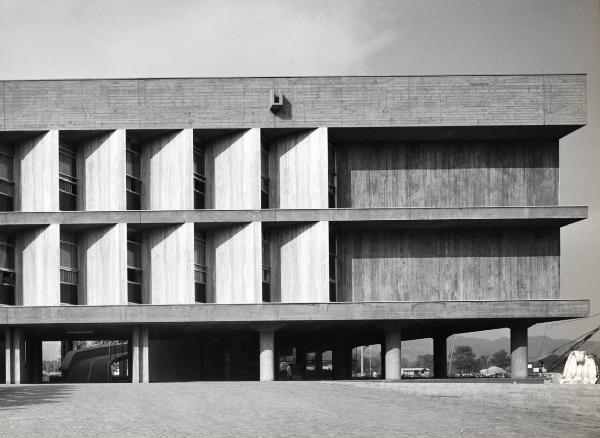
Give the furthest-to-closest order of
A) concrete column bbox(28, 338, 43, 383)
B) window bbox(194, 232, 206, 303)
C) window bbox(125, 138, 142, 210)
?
concrete column bbox(28, 338, 43, 383) < window bbox(125, 138, 142, 210) < window bbox(194, 232, 206, 303)

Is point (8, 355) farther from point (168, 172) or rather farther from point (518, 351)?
point (518, 351)

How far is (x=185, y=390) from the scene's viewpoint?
32000 millimetres

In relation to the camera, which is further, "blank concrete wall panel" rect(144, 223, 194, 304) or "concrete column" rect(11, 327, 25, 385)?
"blank concrete wall panel" rect(144, 223, 194, 304)

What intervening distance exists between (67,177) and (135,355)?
853cm

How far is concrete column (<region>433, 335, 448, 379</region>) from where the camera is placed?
5409 centimetres

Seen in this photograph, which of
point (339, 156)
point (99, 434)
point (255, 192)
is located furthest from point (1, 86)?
point (99, 434)

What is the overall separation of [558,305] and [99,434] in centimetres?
2983

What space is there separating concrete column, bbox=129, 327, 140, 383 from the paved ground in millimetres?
10552

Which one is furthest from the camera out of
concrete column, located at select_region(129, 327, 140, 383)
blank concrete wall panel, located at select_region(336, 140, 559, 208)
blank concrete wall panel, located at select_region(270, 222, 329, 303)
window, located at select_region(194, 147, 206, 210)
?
blank concrete wall panel, located at select_region(336, 140, 559, 208)

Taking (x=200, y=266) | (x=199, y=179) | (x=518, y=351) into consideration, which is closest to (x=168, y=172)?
(x=199, y=179)

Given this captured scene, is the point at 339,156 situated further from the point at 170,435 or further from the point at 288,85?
the point at 170,435

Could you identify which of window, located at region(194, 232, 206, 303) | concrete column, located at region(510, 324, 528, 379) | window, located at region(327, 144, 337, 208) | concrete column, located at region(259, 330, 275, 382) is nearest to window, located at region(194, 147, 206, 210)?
window, located at region(194, 232, 206, 303)

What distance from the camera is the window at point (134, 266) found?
1722 inches

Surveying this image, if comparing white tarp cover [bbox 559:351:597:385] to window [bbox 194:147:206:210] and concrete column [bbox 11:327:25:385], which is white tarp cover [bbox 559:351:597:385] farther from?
concrete column [bbox 11:327:25:385]
